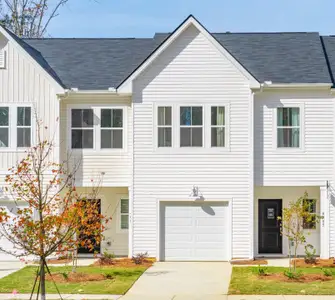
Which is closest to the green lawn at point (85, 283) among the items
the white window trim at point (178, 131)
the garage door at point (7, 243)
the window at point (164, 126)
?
the garage door at point (7, 243)

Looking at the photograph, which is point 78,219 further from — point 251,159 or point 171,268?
point 251,159

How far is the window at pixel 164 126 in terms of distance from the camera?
22.8 metres

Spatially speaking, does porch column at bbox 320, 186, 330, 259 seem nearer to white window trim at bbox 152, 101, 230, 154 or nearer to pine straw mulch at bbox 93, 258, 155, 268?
white window trim at bbox 152, 101, 230, 154

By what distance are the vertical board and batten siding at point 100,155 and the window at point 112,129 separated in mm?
216

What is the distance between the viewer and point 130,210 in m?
22.8

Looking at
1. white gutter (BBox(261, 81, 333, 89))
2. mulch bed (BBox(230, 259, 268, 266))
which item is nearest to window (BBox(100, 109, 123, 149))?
white gutter (BBox(261, 81, 333, 89))

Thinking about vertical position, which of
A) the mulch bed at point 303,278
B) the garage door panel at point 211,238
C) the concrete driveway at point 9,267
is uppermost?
the garage door panel at point 211,238

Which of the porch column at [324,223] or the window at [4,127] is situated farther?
the window at [4,127]

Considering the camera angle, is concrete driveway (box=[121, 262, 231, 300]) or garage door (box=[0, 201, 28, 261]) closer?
concrete driveway (box=[121, 262, 231, 300])

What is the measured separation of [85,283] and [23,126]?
25.4 feet

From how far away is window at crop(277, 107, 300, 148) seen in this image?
23.0 metres

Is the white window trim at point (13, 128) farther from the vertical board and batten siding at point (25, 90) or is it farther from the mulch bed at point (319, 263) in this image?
the mulch bed at point (319, 263)

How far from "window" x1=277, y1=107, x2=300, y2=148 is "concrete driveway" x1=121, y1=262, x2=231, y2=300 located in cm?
488

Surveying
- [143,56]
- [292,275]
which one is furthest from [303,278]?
[143,56]
